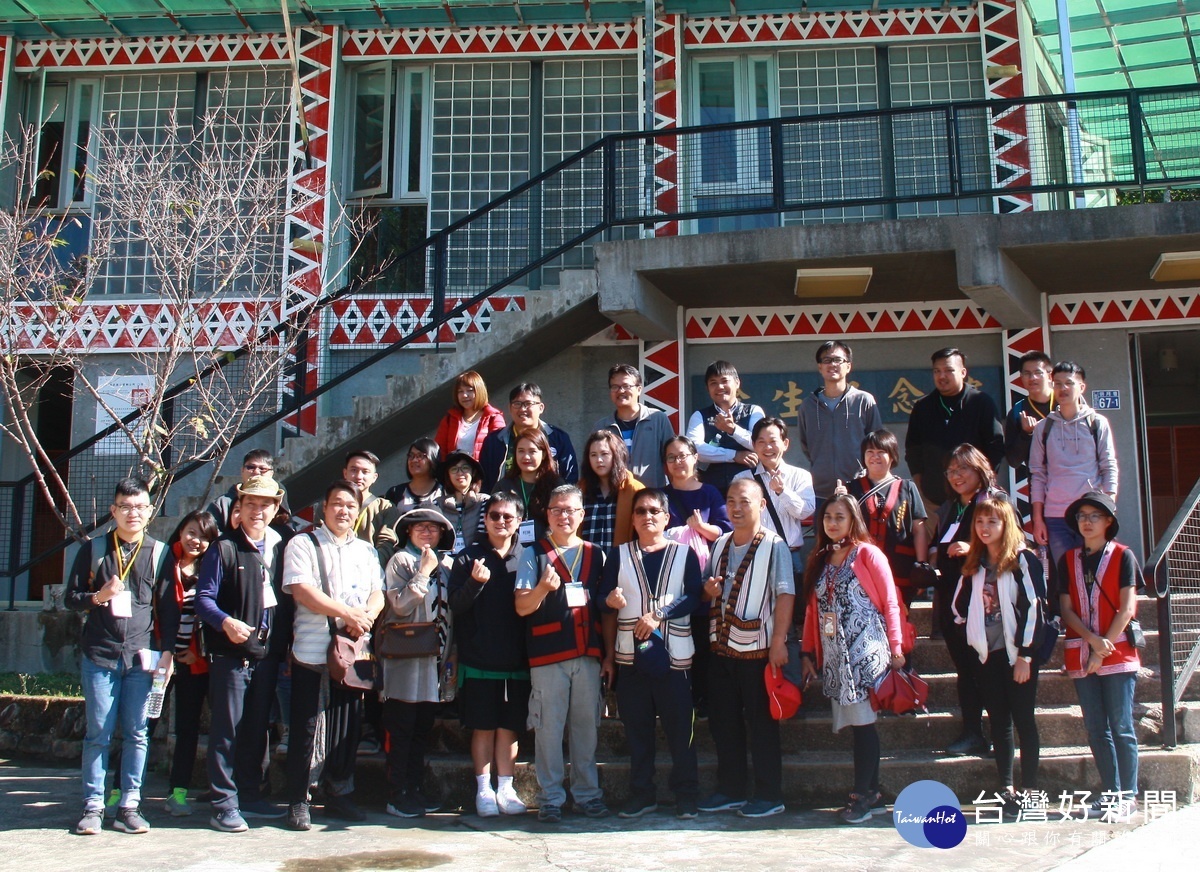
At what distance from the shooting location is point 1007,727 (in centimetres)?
589

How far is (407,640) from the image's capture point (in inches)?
240

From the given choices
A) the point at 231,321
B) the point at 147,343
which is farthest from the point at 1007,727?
the point at 147,343

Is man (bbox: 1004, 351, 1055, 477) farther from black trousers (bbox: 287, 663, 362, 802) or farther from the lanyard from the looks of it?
the lanyard

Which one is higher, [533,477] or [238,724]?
[533,477]

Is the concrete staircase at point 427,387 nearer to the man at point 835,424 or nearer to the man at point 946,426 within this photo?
the man at point 835,424

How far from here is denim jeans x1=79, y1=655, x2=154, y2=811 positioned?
19.0 ft

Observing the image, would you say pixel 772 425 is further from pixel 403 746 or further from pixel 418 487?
pixel 403 746

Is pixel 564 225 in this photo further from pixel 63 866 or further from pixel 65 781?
pixel 63 866

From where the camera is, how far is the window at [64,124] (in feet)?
40.5

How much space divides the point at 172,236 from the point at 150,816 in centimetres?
481

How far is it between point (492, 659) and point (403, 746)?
703 mm

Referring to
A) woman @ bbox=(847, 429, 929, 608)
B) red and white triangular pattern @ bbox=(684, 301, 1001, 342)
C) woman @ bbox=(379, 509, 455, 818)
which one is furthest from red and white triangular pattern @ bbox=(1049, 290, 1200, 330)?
woman @ bbox=(379, 509, 455, 818)

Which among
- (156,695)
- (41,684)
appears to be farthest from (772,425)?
(41,684)

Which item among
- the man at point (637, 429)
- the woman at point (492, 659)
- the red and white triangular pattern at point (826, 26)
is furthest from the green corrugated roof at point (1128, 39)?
the woman at point (492, 659)
